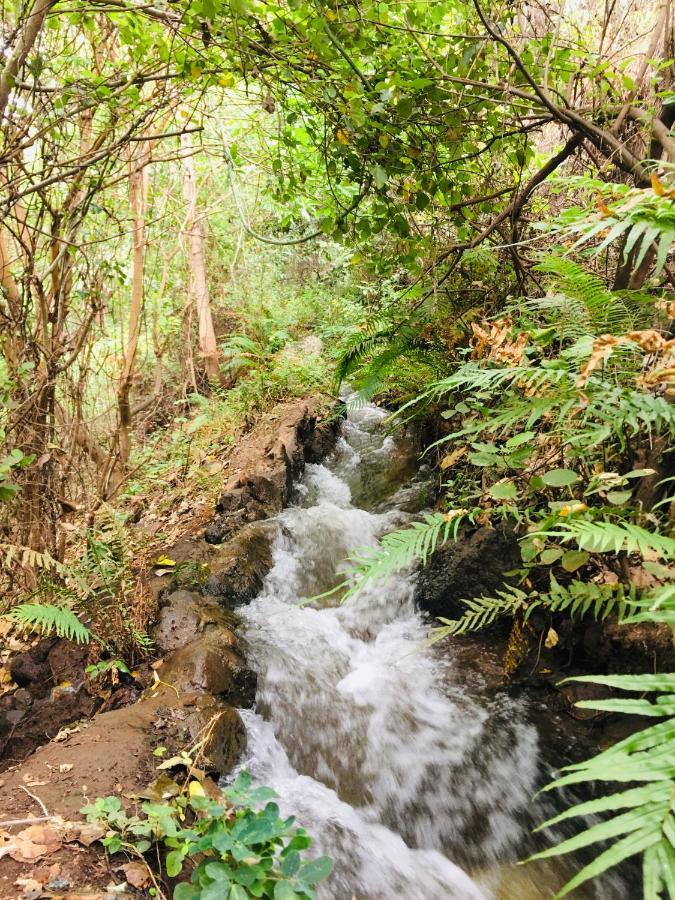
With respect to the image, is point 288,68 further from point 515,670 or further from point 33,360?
point 515,670

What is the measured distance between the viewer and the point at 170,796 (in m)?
2.05

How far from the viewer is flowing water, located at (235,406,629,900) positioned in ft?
8.39

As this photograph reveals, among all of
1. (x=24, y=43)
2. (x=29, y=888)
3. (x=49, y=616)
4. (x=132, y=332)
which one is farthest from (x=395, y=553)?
(x=132, y=332)

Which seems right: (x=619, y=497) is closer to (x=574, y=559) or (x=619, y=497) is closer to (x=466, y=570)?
(x=574, y=559)

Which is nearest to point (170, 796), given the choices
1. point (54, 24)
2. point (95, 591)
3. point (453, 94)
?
point (95, 591)

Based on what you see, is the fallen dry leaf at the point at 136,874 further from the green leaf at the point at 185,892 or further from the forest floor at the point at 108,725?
the green leaf at the point at 185,892

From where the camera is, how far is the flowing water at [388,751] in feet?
8.39

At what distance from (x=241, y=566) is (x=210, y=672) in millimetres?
1369

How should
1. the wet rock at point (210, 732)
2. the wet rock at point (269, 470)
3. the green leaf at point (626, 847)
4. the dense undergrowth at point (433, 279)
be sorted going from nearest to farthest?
the green leaf at point (626, 847) < the dense undergrowth at point (433, 279) < the wet rock at point (210, 732) < the wet rock at point (269, 470)

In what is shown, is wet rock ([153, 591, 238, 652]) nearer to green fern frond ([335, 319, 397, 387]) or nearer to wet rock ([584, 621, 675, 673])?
green fern frond ([335, 319, 397, 387])

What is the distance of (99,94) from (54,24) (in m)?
0.55

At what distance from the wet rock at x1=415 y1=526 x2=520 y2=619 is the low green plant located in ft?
7.65

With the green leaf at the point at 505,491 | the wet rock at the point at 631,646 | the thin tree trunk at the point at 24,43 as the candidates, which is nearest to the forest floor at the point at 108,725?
the green leaf at the point at 505,491

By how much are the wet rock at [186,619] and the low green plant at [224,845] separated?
1.46 metres
